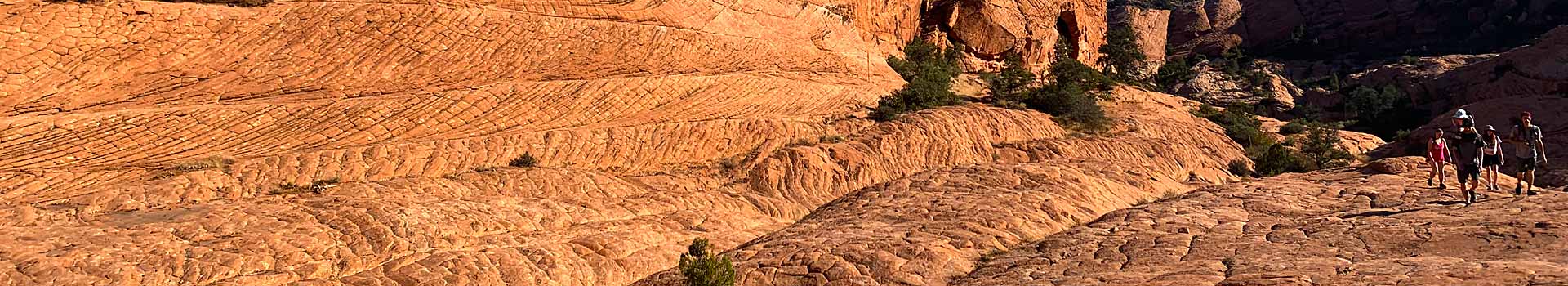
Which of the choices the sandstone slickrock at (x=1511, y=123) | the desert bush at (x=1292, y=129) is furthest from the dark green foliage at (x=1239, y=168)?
the desert bush at (x=1292, y=129)

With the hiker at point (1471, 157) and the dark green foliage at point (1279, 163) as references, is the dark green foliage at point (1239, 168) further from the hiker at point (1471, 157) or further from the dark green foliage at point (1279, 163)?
the hiker at point (1471, 157)

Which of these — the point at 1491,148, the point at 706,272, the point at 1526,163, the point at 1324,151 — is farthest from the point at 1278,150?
the point at 706,272

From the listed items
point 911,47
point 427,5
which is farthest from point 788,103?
point 911,47

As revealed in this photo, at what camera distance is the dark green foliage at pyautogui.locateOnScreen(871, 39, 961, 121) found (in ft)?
88.5

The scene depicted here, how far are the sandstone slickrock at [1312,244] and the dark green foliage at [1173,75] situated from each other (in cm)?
5644

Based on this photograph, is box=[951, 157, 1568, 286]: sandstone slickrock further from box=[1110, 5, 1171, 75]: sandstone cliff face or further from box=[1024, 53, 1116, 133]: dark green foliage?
box=[1110, 5, 1171, 75]: sandstone cliff face

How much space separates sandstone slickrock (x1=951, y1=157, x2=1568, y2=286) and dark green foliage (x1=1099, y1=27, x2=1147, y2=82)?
42.3 m

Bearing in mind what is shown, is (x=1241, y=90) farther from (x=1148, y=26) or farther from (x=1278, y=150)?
(x=1278, y=150)

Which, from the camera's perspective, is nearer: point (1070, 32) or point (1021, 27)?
point (1021, 27)

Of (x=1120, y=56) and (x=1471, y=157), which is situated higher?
(x=1471, y=157)

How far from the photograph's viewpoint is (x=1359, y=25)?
87.3 meters

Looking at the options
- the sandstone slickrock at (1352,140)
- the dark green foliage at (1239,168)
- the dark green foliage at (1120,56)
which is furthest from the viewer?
the dark green foliage at (1120,56)

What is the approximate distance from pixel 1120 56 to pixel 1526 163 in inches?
2054

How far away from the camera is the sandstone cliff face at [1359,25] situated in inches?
3302
